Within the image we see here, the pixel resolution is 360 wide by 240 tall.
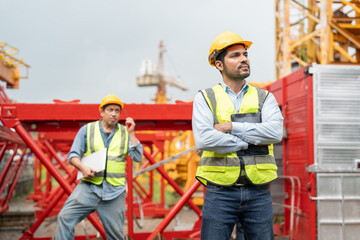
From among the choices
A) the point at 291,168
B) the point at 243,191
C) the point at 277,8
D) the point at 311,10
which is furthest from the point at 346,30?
the point at 243,191

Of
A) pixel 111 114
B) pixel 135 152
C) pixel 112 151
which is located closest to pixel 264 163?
pixel 135 152

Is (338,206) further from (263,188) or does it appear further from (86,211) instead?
(86,211)

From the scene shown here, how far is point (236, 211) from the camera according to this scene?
2.87 meters

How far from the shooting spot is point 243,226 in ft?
9.70

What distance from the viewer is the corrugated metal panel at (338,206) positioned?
5.64 meters

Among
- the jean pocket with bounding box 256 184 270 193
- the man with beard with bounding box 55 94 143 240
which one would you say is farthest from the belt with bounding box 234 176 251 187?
the man with beard with bounding box 55 94 143 240

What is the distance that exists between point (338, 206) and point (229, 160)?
139 inches

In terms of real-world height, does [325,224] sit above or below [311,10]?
below

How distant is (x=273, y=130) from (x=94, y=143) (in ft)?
7.53

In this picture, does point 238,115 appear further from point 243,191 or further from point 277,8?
point 277,8

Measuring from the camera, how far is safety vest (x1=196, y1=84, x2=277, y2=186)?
2846 mm

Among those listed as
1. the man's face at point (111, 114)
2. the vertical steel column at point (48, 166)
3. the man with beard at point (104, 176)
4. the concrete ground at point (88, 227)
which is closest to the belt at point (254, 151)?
the man with beard at point (104, 176)

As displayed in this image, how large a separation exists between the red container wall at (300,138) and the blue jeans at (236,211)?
3158mm

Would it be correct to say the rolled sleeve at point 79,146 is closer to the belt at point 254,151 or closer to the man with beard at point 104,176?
the man with beard at point 104,176
